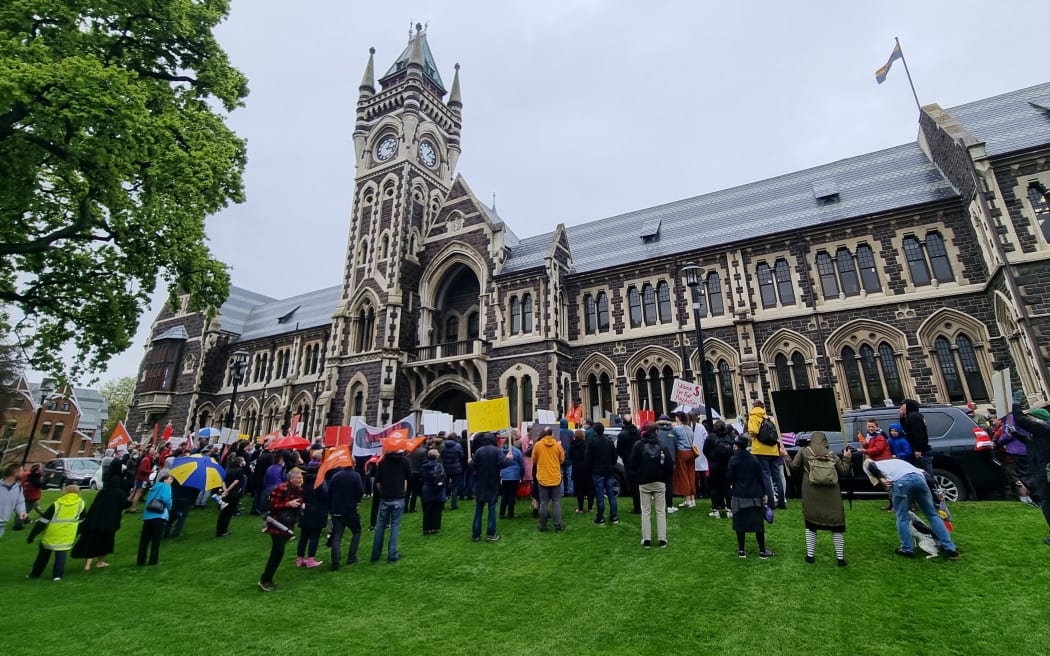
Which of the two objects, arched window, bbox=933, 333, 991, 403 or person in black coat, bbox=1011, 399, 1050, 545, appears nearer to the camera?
person in black coat, bbox=1011, 399, 1050, 545

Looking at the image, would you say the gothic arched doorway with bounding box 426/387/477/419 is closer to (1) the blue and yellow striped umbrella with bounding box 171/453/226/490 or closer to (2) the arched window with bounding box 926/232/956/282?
(1) the blue and yellow striped umbrella with bounding box 171/453/226/490

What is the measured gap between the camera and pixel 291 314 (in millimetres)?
41094

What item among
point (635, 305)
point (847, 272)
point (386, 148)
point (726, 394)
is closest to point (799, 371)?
point (726, 394)

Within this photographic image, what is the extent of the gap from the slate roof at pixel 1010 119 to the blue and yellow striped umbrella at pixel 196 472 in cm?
2604

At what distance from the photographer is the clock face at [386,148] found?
32.5m

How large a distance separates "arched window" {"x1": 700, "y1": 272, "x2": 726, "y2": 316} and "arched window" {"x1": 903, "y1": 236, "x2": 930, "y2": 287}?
6949 millimetres

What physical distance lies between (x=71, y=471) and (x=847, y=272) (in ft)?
126

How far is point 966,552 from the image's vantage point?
256 inches

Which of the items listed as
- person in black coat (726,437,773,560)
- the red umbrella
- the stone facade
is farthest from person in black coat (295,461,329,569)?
the stone facade

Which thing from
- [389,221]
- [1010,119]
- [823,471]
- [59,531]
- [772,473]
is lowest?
[59,531]

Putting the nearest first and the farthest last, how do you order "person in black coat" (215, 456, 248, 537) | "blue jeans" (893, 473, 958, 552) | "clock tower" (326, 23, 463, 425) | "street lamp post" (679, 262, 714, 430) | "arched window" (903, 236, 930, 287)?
"blue jeans" (893, 473, 958, 552), "street lamp post" (679, 262, 714, 430), "person in black coat" (215, 456, 248, 537), "arched window" (903, 236, 930, 287), "clock tower" (326, 23, 463, 425)

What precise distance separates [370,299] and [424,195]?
8.19 metres

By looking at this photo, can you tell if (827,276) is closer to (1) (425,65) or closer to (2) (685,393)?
(2) (685,393)

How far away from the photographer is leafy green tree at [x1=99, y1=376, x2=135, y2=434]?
60.2 m
